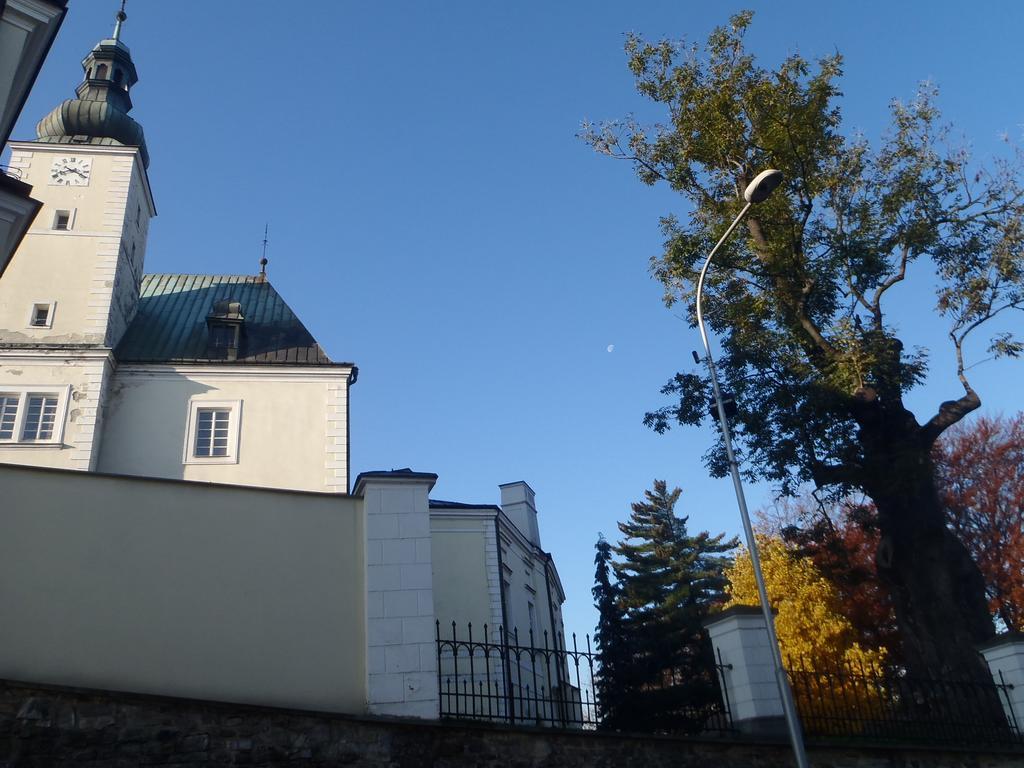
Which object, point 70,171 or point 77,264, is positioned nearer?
point 77,264

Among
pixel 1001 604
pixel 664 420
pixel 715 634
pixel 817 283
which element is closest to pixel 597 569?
pixel 1001 604

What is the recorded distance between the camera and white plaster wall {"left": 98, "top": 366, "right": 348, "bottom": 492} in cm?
2202

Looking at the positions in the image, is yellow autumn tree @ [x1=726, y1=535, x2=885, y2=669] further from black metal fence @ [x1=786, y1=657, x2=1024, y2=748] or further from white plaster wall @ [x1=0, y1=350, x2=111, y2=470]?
white plaster wall @ [x1=0, y1=350, x2=111, y2=470]

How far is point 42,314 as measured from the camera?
2295 centimetres

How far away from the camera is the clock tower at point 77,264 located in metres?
21.5

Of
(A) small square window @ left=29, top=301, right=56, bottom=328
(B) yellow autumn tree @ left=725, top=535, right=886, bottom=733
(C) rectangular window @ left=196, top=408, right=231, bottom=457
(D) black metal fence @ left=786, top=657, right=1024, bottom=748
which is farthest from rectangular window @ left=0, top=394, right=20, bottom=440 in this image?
(B) yellow autumn tree @ left=725, top=535, right=886, bottom=733

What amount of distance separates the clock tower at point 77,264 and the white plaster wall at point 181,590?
13.9m

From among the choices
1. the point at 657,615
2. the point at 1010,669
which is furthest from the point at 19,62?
the point at 657,615

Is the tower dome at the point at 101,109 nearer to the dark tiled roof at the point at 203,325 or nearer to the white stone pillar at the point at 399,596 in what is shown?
the dark tiled roof at the point at 203,325

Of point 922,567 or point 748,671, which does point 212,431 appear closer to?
point 748,671

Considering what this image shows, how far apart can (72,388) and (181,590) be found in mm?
15864

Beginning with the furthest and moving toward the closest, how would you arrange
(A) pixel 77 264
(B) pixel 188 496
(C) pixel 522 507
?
(C) pixel 522 507 → (A) pixel 77 264 → (B) pixel 188 496

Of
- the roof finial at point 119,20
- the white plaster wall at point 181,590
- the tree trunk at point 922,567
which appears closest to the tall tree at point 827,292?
the tree trunk at point 922,567

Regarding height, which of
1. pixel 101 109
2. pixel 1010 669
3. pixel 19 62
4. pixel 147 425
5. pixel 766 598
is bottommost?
pixel 1010 669
